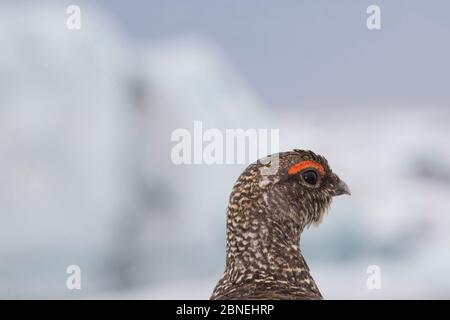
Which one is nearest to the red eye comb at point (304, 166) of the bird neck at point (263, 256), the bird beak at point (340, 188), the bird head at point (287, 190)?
the bird head at point (287, 190)

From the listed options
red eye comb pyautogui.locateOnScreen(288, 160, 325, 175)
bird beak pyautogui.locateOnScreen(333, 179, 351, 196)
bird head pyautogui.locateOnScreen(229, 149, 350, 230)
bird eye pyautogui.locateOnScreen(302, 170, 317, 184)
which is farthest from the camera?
bird beak pyautogui.locateOnScreen(333, 179, 351, 196)

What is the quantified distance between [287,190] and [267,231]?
55 cm

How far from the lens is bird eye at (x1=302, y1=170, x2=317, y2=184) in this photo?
30.7 feet

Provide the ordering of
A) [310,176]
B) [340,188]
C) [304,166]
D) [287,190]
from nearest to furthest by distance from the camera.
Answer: [287,190] < [304,166] < [310,176] < [340,188]

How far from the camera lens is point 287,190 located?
29.8 ft

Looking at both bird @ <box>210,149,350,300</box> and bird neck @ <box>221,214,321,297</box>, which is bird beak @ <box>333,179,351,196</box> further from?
bird neck @ <box>221,214,321,297</box>

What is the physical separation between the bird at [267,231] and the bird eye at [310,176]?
97 mm

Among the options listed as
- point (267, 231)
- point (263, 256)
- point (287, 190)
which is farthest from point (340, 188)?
point (263, 256)

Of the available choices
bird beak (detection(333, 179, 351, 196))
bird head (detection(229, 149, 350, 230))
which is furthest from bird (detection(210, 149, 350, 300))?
bird beak (detection(333, 179, 351, 196))

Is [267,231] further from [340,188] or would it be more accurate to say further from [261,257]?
[340,188]

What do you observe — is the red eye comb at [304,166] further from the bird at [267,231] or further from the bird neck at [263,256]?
the bird neck at [263,256]
